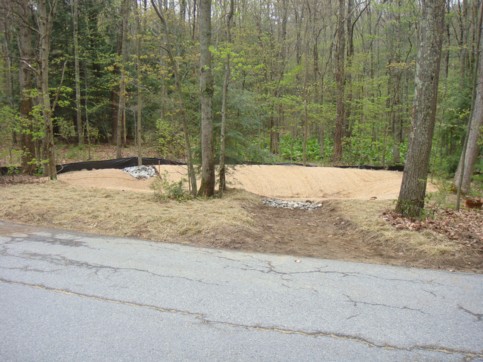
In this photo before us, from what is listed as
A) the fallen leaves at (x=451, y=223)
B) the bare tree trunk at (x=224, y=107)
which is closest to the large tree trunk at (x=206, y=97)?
the bare tree trunk at (x=224, y=107)

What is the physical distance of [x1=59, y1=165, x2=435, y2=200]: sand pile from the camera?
47.1 ft

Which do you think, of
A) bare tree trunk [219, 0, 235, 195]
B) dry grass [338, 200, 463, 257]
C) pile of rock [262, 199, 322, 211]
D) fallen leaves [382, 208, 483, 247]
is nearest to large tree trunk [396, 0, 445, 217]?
fallen leaves [382, 208, 483, 247]

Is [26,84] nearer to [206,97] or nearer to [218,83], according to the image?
[218,83]

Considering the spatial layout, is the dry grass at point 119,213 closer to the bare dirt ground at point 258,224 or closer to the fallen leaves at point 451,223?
the bare dirt ground at point 258,224

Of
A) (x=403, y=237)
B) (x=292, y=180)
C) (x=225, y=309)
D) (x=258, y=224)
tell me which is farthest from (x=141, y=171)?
(x=225, y=309)

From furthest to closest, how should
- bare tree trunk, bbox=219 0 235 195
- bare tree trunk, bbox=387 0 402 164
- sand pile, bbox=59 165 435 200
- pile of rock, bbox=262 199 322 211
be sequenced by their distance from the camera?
bare tree trunk, bbox=387 0 402 164 < sand pile, bbox=59 165 435 200 < pile of rock, bbox=262 199 322 211 < bare tree trunk, bbox=219 0 235 195

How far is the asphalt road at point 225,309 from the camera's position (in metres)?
2.99

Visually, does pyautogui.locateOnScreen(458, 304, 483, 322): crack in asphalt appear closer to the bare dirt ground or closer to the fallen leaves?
the bare dirt ground

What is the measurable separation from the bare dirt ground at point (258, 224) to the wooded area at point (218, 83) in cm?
204

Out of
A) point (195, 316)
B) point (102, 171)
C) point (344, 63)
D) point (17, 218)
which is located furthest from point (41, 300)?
point (344, 63)

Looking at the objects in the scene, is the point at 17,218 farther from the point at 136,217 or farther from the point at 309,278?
the point at 309,278

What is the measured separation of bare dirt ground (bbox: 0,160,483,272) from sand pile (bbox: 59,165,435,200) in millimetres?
2932

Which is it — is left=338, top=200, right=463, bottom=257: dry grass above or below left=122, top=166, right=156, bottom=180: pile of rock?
below

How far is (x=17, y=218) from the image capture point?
7816mm
